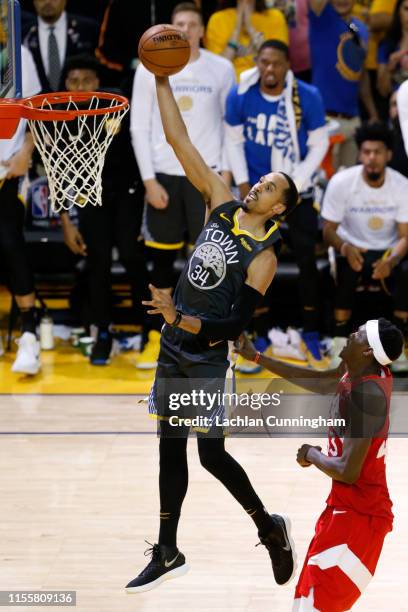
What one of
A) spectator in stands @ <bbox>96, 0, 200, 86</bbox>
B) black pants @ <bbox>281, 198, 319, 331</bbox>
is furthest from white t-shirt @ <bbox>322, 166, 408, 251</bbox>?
spectator in stands @ <bbox>96, 0, 200, 86</bbox>

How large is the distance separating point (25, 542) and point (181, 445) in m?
1.05

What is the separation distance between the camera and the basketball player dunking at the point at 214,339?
475cm

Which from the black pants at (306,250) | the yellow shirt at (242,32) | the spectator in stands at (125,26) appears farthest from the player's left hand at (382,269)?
the spectator in stands at (125,26)

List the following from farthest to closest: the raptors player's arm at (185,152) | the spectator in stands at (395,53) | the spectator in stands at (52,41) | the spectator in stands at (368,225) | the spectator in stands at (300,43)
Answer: the spectator in stands at (300,43) < the spectator in stands at (395,53) < the spectator in stands at (52,41) < the spectator in stands at (368,225) < the raptors player's arm at (185,152)

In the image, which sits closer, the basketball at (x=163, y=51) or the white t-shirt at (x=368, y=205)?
the basketball at (x=163, y=51)

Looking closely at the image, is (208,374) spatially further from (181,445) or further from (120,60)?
(120,60)

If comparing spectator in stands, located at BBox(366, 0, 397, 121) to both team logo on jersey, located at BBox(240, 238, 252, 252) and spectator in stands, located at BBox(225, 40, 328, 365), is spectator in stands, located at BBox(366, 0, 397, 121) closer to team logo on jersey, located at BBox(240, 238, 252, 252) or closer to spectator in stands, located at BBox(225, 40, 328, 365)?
spectator in stands, located at BBox(225, 40, 328, 365)

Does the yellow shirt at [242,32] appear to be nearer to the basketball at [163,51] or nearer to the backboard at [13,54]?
the backboard at [13,54]

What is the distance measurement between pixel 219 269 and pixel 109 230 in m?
3.34

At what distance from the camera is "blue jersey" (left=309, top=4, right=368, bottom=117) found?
27.9 feet

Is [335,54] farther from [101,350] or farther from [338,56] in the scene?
[101,350]

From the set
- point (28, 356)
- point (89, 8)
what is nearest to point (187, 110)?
point (28, 356)

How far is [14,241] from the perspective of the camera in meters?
7.70

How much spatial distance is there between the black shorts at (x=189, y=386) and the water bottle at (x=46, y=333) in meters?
3.58
